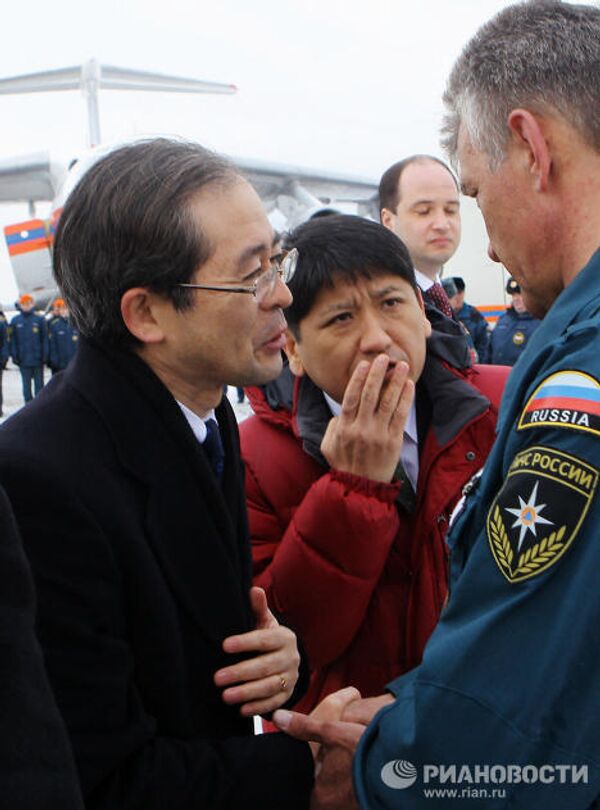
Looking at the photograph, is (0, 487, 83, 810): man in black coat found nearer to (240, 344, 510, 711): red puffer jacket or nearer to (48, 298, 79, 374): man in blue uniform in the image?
(240, 344, 510, 711): red puffer jacket

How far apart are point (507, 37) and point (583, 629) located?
889 millimetres

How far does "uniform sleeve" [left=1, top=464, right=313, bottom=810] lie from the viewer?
112 cm

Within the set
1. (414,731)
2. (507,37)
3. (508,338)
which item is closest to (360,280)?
(507,37)

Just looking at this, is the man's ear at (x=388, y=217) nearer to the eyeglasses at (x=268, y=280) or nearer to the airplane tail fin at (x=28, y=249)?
the eyeglasses at (x=268, y=280)

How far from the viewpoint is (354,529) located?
1619 mm

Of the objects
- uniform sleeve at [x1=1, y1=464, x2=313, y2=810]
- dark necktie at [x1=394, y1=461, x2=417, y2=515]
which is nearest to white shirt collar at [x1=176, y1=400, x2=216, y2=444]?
uniform sleeve at [x1=1, y1=464, x2=313, y2=810]

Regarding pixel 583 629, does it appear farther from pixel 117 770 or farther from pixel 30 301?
pixel 30 301

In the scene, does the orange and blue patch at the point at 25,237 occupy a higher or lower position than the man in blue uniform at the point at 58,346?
higher

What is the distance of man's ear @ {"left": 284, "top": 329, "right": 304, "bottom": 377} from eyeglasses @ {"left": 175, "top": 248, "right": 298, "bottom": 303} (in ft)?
0.66

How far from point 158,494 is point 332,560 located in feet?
1.72

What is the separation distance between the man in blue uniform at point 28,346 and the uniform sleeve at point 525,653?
15795mm

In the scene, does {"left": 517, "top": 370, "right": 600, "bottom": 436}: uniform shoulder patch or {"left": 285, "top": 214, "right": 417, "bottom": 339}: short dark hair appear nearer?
{"left": 517, "top": 370, "right": 600, "bottom": 436}: uniform shoulder patch

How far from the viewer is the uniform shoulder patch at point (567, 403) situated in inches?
36.7

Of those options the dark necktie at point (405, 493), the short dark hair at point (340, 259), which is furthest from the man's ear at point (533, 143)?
the dark necktie at point (405, 493)
